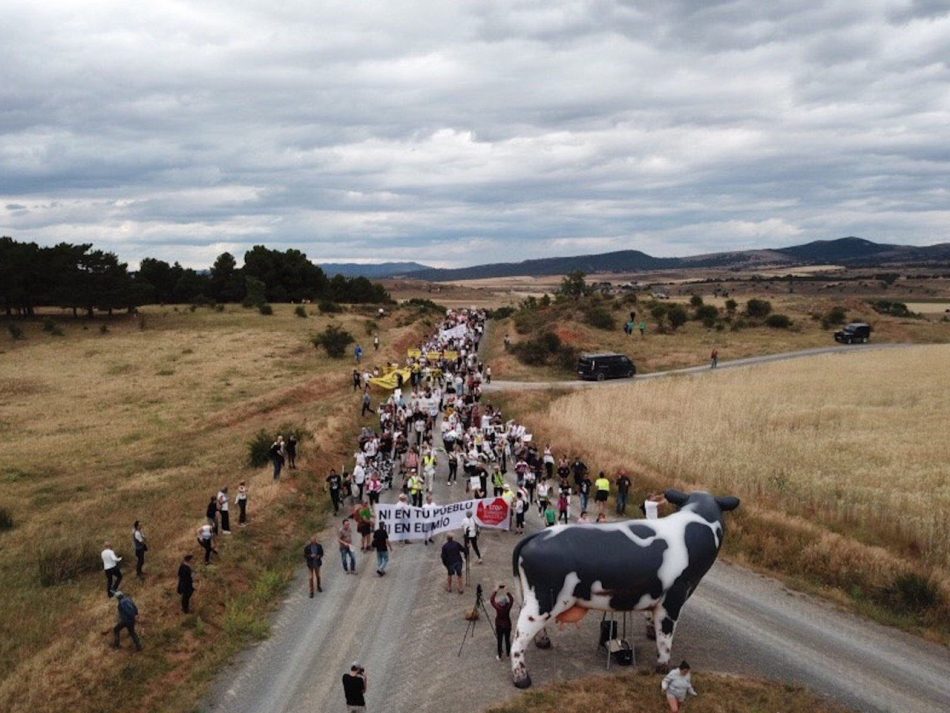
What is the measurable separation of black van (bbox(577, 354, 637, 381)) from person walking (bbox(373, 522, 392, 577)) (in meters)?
37.0

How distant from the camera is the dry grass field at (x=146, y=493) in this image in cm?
1553

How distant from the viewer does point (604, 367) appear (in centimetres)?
5578

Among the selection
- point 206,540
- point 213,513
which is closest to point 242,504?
point 213,513

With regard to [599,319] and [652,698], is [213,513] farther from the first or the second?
[599,319]

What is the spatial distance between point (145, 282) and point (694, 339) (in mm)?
74352

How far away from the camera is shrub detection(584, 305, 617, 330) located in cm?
8412

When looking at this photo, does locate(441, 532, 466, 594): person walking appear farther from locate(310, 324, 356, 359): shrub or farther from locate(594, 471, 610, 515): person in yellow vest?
locate(310, 324, 356, 359): shrub

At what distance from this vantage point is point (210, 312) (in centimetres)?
9862

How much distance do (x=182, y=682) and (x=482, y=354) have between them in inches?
2274

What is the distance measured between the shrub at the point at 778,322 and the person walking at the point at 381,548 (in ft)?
268

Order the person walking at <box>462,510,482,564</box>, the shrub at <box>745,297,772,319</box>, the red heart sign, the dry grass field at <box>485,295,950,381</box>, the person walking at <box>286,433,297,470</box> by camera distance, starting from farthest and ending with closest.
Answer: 1. the shrub at <box>745,297,772,319</box>
2. the dry grass field at <box>485,295,950,381</box>
3. the person walking at <box>286,433,297,470</box>
4. the red heart sign
5. the person walking at <box>462,510,482,564</box>

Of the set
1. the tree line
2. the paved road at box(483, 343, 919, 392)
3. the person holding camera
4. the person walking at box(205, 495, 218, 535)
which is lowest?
the paved road at box(483, 343, 919, 392)

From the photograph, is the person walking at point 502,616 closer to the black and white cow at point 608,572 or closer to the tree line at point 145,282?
the black and white cow at point 608,572

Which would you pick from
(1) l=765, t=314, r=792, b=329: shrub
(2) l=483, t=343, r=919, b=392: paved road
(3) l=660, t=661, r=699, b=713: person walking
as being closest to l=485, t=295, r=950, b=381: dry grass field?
(1) l=765, t=314, r=792, b=329: shrub
